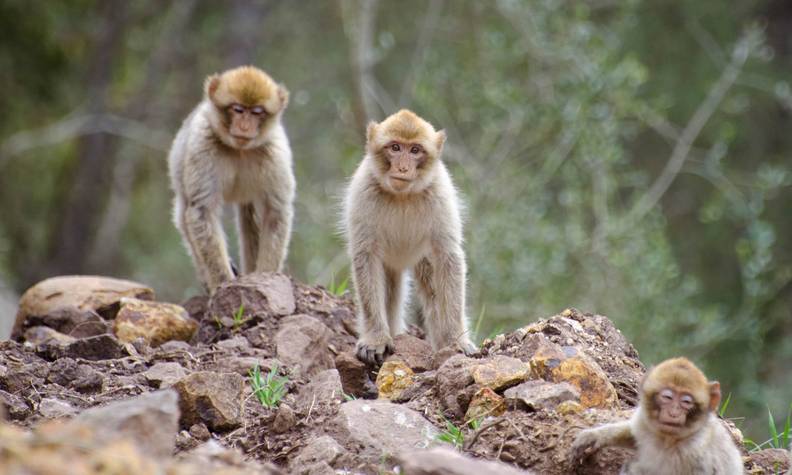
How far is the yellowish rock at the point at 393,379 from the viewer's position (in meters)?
6.16

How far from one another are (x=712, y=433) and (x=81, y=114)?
1463 cm

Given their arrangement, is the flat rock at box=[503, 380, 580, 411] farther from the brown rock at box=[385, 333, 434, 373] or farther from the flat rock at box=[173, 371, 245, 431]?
the flat rock at box=[173, 371, 245, 431]

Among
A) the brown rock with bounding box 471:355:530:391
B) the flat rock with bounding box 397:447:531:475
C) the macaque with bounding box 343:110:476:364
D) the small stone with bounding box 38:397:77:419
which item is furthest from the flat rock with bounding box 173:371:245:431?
the flat rock with bounding box 397:447:531:475

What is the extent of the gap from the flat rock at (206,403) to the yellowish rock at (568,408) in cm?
144

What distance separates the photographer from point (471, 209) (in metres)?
12.7

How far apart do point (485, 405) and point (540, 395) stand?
0.25 meters

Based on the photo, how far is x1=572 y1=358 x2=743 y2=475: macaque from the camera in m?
4.81

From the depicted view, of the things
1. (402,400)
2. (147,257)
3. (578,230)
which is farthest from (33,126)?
(402,400)

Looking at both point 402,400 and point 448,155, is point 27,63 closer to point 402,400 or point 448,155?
point 448,155

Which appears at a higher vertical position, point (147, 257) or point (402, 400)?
point (147, 257)

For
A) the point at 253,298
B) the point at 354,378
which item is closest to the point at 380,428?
the point at 354,378

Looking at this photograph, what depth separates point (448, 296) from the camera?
6.94 meters

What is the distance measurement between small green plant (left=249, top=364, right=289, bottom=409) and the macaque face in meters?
1.89

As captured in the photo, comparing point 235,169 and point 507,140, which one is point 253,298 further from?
point 507,140
